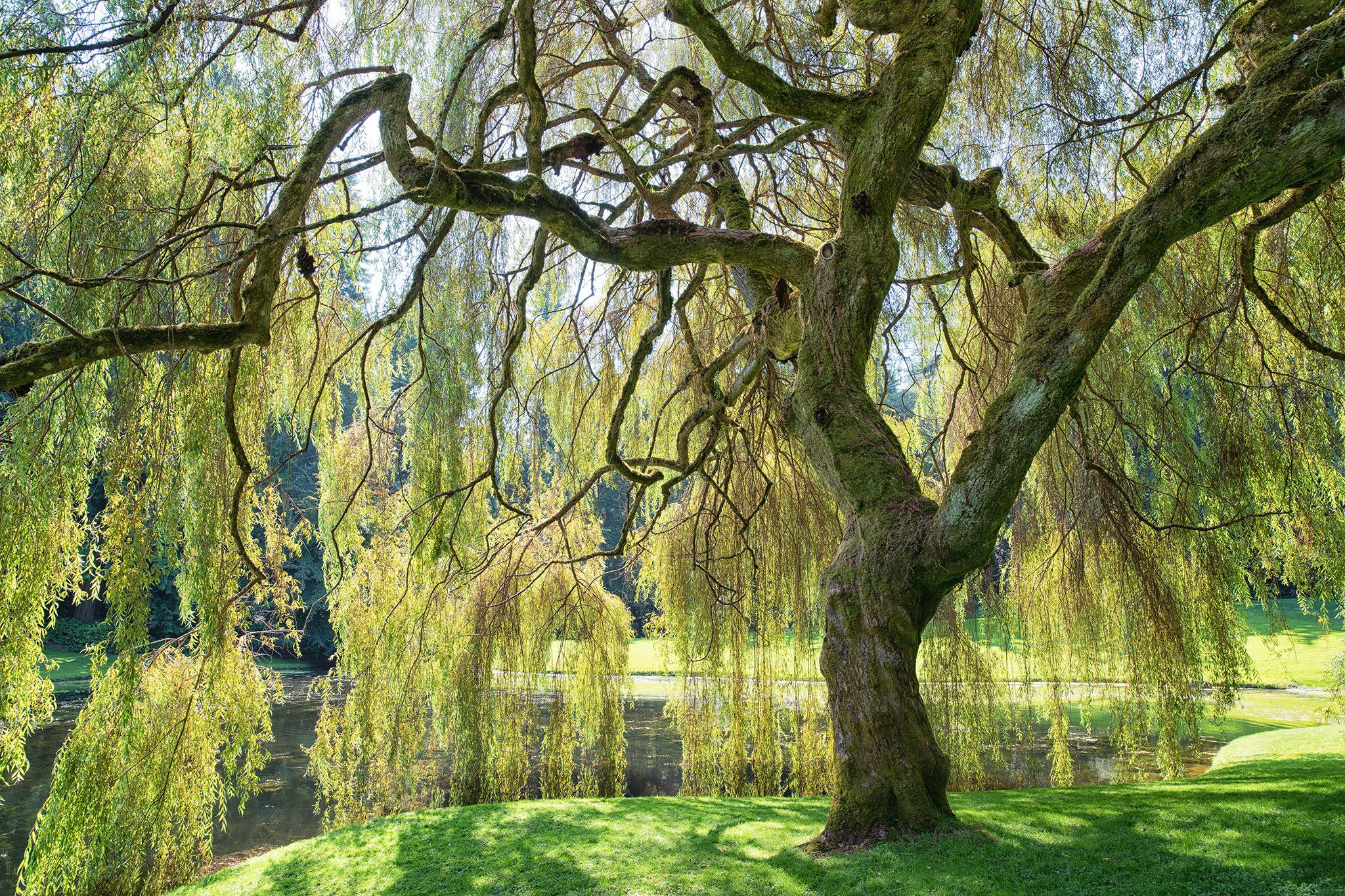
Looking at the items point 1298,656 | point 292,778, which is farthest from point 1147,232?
point 1298,656

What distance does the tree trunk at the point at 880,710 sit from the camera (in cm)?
271

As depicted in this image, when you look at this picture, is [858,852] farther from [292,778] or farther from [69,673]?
[69,673]

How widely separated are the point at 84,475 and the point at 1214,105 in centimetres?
612

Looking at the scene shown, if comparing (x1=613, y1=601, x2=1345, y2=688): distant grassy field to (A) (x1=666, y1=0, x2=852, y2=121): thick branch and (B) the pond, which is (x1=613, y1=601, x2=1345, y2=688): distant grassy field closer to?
(B) the pond

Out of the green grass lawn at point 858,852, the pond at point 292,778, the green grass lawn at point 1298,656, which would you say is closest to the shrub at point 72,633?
the pond at point 292,778

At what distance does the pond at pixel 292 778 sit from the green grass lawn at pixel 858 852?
8.78 feet

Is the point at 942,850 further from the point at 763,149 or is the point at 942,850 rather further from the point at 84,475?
the point at 84,475

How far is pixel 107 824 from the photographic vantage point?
3492 mm

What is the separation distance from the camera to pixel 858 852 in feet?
8.55

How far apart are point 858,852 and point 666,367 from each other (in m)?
4.22

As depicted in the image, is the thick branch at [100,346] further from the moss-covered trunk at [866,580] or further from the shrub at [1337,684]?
the shrub at [1337,684]

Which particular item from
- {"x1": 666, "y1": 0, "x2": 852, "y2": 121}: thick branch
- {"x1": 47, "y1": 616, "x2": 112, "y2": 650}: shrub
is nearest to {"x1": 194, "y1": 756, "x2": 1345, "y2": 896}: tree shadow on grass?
{"x1": 666, "y1": 0, "x2": 852, "y2": 121}: thick branch

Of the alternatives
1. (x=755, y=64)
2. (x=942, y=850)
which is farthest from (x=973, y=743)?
(x=755, y=64)

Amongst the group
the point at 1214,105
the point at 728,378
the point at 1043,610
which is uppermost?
the point at 1214,105
